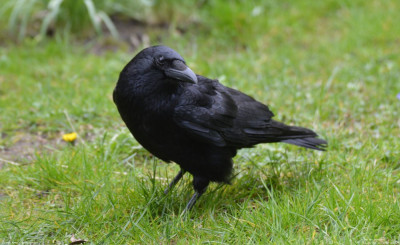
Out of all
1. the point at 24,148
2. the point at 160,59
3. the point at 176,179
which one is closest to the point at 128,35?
the point at 24,148

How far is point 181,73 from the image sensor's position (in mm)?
3135

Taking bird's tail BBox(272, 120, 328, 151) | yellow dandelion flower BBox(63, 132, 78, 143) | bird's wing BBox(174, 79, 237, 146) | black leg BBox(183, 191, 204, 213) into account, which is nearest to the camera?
A: bird's wing BBox(174, 79, 237, 146)

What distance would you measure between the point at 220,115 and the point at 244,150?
0.84 meters

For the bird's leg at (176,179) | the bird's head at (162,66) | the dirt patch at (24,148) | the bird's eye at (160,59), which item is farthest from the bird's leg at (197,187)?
the dirt patch at (24,148)

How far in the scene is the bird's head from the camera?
314 cm

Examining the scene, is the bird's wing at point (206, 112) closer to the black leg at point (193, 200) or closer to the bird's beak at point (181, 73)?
the bird's beak at point (181, 73)

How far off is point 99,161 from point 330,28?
166 inches

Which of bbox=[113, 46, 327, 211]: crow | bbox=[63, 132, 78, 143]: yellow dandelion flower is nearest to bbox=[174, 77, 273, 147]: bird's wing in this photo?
bbox=[113, 46, 327, 211]: crow

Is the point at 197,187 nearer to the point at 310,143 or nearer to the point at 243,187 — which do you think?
the point at 243,187

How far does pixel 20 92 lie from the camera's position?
543cm

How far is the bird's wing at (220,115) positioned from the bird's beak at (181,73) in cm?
20

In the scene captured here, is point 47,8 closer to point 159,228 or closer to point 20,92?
point 20,92

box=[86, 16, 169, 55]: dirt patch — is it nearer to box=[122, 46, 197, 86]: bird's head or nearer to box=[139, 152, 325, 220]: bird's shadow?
box=[139, 152, 325, 220]: bird's shadow

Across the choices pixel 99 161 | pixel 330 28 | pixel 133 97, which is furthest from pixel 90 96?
pixel 330 28
